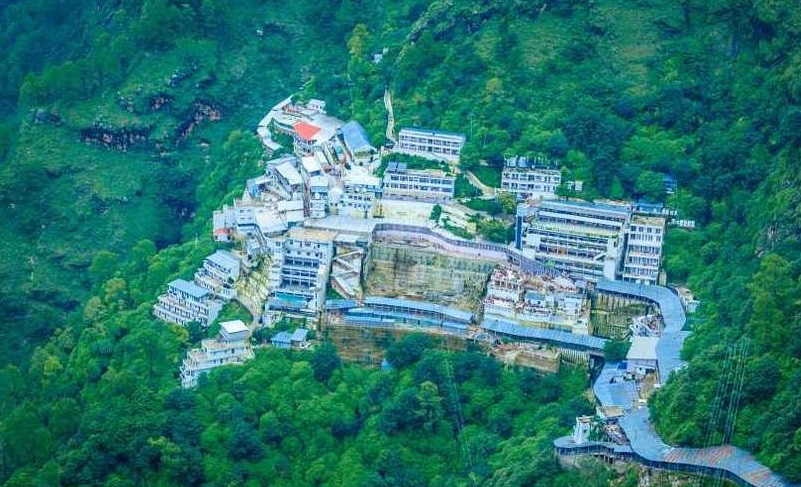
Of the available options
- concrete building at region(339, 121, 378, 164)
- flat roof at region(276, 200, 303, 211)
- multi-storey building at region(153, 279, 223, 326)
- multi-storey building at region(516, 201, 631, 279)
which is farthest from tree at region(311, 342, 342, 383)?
concrete building at region(339, 121, 378, 164)

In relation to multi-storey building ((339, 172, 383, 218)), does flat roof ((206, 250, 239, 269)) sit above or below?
below

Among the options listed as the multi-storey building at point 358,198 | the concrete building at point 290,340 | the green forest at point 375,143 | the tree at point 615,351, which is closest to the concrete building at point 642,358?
the tree at point 615,351

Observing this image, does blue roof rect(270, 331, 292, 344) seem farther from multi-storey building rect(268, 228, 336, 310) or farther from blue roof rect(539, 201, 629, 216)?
blue roof rect(539, 201, 629, 216)

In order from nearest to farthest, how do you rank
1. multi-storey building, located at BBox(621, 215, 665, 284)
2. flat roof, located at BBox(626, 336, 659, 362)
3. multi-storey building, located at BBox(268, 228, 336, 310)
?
flat roof, located at BBox(626, 336, 659, 362), multi-storey building, located at BBox(621, 215, 665, 284), multi-storey building, located at BBox(268, 228, 336, 310)

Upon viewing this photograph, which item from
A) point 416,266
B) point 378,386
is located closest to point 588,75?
point 416,266

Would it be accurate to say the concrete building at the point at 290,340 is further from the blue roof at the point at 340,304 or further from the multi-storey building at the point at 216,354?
the blue roof at the point at 340,304

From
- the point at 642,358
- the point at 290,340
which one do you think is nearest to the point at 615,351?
the point at 642,358

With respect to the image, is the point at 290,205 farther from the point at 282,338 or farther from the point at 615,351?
the point at 615,351
